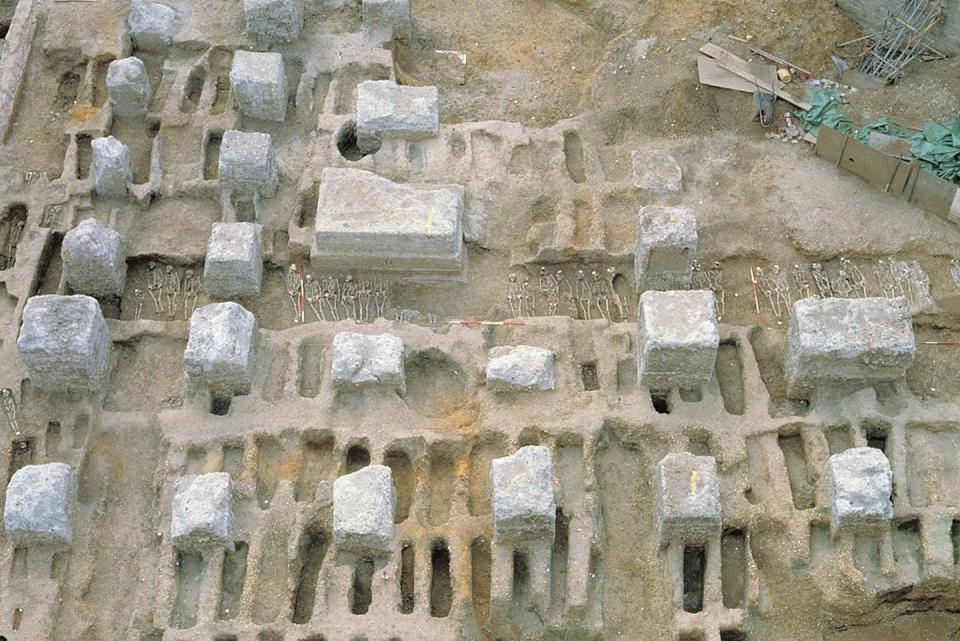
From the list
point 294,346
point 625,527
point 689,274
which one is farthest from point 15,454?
point 689,274

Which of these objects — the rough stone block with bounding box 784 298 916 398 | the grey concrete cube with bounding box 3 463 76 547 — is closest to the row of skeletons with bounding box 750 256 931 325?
the rough stone block with bounding box 784 298 916 398

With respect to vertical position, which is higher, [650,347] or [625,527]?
[650,347]

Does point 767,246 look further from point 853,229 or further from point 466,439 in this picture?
point 466,439

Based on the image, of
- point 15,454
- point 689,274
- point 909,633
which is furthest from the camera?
point 689,274

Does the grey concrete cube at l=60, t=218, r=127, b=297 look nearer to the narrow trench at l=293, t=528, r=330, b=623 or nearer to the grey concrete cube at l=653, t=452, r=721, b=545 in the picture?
the narrow trench at l=293, t=528, r=330, b=623

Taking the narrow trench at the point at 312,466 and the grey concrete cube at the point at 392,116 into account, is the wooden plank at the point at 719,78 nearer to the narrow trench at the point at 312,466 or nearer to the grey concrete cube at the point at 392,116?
the grey concrete cube at the point at 392,116

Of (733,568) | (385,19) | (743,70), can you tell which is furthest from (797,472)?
(385,19)

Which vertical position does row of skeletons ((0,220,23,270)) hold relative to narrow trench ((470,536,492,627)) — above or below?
above

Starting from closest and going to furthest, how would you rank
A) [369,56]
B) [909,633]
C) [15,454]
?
1. [909,633]
2. [15,454]
3. [369,56]

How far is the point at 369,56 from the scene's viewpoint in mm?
14367

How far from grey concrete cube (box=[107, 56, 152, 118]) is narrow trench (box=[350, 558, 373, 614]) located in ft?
18.6

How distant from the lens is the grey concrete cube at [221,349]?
11242 mm

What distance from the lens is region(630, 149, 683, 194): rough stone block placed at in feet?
42.4

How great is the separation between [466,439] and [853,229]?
14.0ft
